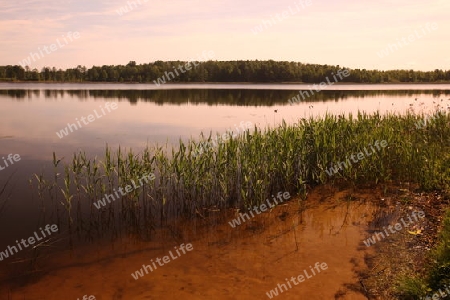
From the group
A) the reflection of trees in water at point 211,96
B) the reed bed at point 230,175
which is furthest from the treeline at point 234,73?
the reed bed at point 230,175

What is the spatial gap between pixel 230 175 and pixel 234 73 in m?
112

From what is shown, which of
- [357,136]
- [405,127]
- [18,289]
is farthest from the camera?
[405,127]

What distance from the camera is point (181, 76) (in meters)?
119

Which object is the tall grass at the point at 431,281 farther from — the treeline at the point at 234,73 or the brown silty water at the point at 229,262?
the treeline at the point at 234,73

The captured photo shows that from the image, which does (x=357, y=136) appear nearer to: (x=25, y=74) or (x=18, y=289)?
(x=18, y=289)

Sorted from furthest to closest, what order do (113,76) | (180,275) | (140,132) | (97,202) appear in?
(113,76), (140,132), (97,202), (180,275)

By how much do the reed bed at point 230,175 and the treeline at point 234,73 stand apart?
349 ft

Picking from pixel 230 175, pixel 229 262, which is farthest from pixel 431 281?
pixel 230 175

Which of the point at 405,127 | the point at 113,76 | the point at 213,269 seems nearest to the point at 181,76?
the point at 113,76

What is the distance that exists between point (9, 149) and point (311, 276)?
1508 centimetres

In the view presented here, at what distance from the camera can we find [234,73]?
11969 centimetres

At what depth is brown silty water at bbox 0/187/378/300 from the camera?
20.2ft

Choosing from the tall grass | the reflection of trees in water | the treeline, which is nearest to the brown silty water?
the tall grass

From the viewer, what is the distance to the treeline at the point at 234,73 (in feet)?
384
